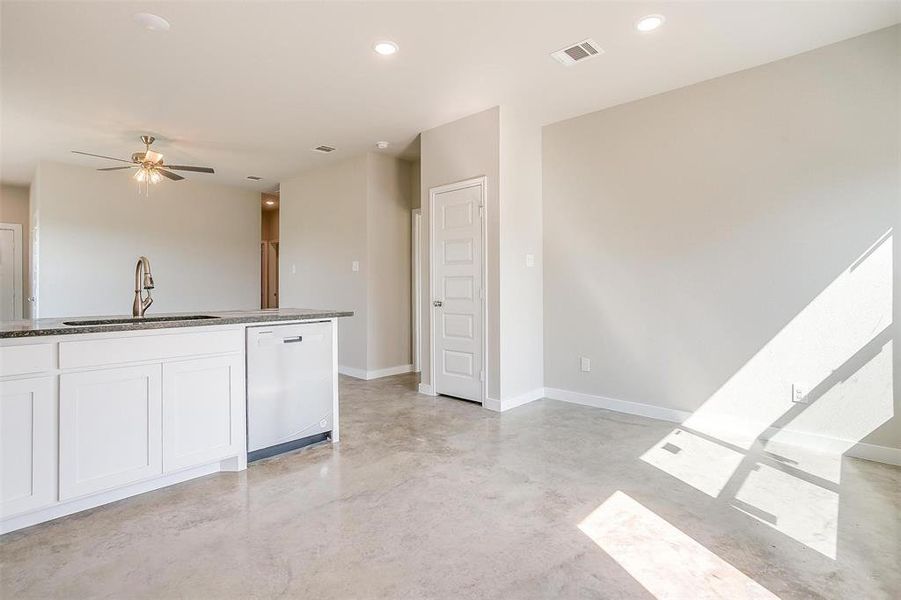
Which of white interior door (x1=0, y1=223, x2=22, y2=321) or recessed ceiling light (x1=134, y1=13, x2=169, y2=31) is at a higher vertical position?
recessed ceiling light (x1=134, y1=13, x2=169, y2=31)

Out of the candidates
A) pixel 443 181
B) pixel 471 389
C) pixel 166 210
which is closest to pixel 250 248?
pixel 166 210

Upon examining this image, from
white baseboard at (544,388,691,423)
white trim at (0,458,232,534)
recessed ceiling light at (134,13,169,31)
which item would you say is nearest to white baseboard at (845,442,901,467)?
white baseboard at (544,388,691,423)

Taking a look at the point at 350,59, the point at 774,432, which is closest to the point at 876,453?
the point at 774,432

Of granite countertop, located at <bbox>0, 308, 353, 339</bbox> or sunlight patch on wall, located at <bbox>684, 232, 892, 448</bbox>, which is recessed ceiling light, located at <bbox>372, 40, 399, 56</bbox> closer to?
granite countertop, located at <bbox>0, 308, 353, 339</bbox>

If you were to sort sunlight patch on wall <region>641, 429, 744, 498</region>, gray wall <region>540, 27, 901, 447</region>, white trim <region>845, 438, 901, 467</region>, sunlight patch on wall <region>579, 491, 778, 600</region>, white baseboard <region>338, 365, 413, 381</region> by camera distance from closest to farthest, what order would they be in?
sunlight patch on wall <region>579, 491, 778, 600</region> < sunlight patch on wall <region>641, 429, 744, 498</region> < white trim <region>845, 438, 901, 467</region> < gray wall <region>540, 27, 901, 447</region> < white baseboard <region>338, 365, 413, 381</region>

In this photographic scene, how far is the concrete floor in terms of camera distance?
168 centimetres

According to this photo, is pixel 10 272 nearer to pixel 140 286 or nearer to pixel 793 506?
pixel 140 286

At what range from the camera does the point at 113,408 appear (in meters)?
2.21

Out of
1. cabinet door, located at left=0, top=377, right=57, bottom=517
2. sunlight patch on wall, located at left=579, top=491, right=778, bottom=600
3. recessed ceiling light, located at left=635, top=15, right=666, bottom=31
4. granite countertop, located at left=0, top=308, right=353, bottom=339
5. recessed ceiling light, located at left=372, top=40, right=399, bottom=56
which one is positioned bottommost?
sunlight patch on wall, located at left=579, top=491, right=778, bottom=600

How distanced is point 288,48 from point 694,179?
10.2ft

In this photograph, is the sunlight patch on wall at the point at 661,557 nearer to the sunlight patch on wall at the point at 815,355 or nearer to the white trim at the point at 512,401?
the sunlight patch on wall at the point at 815,355

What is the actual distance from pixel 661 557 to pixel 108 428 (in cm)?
255

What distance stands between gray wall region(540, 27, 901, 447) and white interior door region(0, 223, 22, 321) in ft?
26.4

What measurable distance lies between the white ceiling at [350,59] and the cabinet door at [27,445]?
7.01ft
